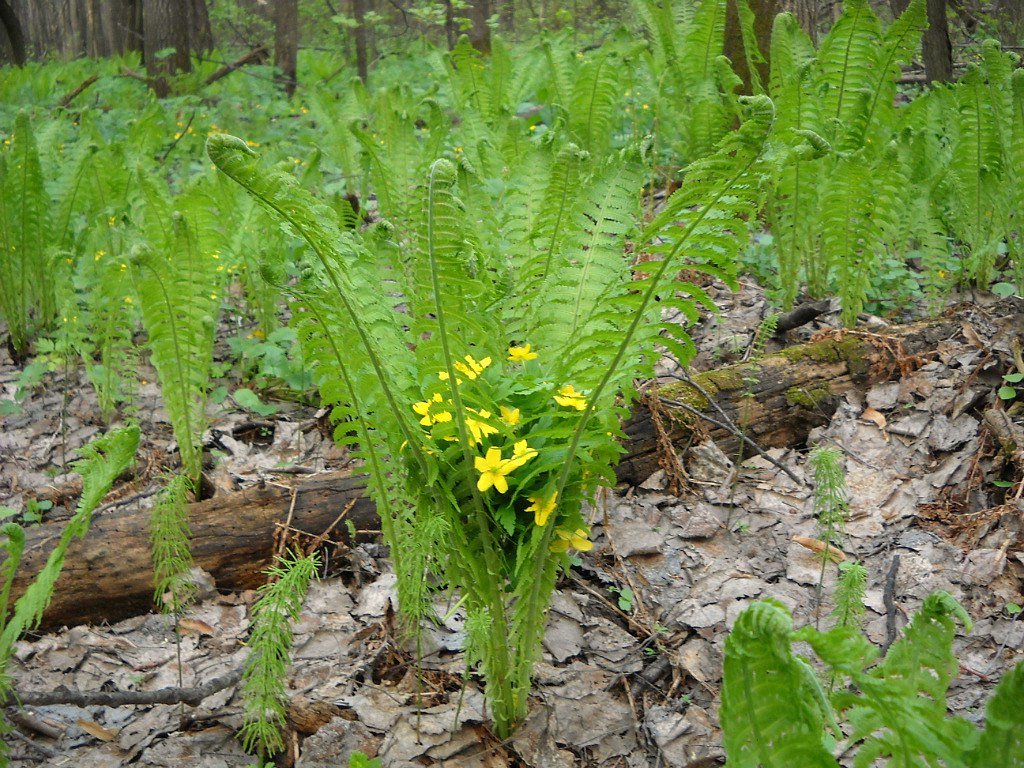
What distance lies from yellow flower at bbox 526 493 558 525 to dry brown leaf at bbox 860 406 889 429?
66.1 inches

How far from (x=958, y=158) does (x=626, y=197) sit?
7.04ft

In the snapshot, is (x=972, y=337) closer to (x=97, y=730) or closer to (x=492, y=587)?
(x=492, y=587)

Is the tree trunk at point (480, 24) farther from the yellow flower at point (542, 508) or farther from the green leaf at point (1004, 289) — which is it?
the yellow flower at point (542, 508)

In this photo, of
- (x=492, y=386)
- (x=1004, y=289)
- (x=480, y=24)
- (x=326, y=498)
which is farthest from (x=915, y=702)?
(x=480, y=24)

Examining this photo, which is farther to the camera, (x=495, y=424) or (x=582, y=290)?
(x=582, y=290)

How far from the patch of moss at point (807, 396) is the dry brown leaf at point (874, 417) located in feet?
0.45

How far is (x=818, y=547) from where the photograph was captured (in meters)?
2.46

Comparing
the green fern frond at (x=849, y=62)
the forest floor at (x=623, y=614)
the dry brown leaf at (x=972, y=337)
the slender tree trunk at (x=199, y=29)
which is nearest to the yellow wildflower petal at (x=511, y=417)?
the forest floor at (x=623, y=614)

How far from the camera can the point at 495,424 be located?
65.9 inches

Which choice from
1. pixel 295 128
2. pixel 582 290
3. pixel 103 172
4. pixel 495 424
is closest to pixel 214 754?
pixel 495 424

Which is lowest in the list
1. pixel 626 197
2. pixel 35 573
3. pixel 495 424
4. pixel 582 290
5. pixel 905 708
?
pixel 35 573

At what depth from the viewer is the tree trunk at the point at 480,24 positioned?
889 centimetres

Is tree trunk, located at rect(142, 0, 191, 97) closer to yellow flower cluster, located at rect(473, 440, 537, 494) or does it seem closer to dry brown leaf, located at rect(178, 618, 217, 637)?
dry brown leaf, located at rect(178, 618, 217, 637)

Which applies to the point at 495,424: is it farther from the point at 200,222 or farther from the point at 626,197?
the point at 200,222
